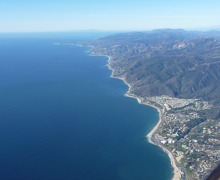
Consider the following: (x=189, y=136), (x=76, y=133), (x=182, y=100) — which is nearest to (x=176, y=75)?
(x=182, y=100)

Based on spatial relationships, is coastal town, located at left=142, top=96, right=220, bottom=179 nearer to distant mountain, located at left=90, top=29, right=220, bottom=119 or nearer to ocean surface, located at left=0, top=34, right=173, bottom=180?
ocean surface, located at left=0, top=34, right=173, bottom=180

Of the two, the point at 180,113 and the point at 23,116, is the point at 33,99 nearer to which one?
the point at 23,116

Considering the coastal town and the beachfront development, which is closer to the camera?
the coastal town

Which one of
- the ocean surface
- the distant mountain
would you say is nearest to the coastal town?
the ocean surface

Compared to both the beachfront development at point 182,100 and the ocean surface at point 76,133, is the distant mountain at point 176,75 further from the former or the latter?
Answer: the ocean surface at point 76,133

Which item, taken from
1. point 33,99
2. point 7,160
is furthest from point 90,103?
point 7,160

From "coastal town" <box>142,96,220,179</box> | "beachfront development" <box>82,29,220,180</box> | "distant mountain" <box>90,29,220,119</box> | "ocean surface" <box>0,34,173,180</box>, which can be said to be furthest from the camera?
"distant mountain" <box>90,29,220,119</box>

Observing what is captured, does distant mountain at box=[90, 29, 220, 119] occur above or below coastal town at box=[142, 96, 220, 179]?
below

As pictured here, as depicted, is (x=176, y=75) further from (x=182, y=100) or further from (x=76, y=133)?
(x=76, y=133)
